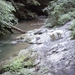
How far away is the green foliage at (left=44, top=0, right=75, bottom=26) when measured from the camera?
33.3 ft

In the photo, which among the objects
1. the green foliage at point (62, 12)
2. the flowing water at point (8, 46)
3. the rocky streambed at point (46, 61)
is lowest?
the flowing water at point (8, 46)

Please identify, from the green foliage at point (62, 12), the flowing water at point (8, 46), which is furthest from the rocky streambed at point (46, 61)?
the green foliage at point (62, 12)

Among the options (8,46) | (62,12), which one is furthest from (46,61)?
(62,12)

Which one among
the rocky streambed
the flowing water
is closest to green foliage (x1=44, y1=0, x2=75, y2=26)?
the flowing water

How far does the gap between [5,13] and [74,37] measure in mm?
3272

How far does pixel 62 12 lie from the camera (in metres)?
11.0

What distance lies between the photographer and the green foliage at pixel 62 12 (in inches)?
400

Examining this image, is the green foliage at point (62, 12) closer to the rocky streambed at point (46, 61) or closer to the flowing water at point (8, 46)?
the flowing water at point (8, 46)

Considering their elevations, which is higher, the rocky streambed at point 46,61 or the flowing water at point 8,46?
the rocky streambed at point 46,61

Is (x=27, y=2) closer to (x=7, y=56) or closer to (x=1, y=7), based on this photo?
(x=1, y=7)

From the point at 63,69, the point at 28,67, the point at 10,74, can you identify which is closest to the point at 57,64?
the point at 63,69

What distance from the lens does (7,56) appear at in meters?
7.58

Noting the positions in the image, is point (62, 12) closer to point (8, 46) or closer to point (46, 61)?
point (8, 46)

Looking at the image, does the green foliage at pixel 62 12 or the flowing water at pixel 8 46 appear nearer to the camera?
the flowing water at pixel 8 46
